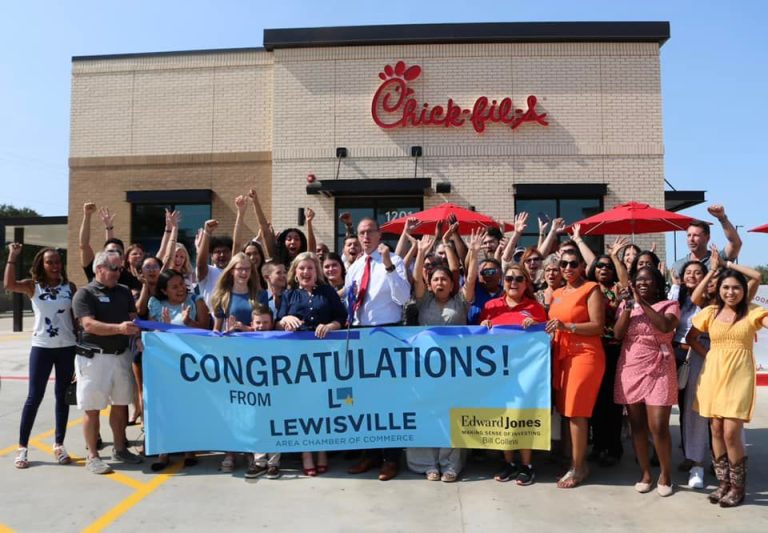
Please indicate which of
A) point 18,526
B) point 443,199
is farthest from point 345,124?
point 18,526

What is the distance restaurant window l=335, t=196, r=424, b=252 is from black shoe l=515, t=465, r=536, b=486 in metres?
9.54

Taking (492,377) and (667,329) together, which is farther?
(492,377)

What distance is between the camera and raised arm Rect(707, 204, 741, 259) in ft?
18.4

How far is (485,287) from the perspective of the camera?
5605 mm

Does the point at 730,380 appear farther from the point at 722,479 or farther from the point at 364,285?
the point at 364,285

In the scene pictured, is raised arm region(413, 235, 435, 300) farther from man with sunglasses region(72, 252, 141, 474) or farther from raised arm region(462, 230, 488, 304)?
man with sunglasses region(72, 252, 141, 474)

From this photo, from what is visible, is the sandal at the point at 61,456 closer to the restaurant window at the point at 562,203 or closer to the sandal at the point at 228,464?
the sandal at the point at 228,464

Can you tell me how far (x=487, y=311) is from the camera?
209 inches

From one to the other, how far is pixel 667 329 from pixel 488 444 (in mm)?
A: 1723

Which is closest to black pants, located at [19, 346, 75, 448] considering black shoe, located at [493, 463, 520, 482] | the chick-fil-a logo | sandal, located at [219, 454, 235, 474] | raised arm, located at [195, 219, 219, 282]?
raised arm, located at [195, 219, 219, 282]

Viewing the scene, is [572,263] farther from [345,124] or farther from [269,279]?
[345,124]

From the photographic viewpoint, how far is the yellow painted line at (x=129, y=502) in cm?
415

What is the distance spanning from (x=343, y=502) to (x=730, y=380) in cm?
307

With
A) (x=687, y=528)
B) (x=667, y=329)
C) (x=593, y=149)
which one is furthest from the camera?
(x=593, y=149)
